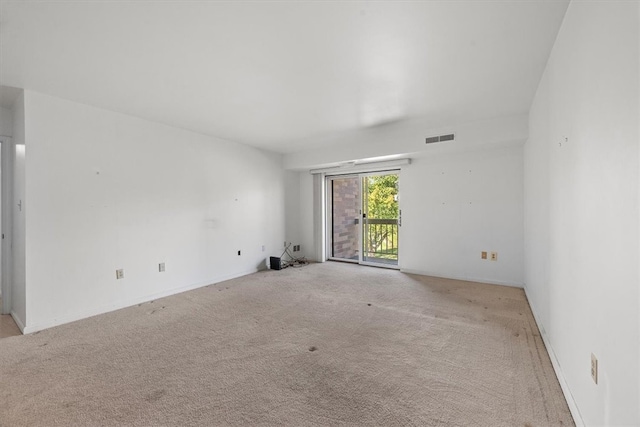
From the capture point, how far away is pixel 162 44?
6.49 feet

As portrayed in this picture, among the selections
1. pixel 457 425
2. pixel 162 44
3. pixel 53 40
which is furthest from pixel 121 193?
pixel 457 425

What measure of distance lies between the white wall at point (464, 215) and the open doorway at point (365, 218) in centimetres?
35

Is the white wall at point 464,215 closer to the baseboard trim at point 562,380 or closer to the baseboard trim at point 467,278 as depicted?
the baseboard trim at point 467,278

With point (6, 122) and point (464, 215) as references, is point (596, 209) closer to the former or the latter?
point (464, 215)

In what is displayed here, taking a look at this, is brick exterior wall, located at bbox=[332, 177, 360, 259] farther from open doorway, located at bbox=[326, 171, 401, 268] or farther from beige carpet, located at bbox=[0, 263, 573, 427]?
beige carpet, located at bbox=[0, 263, 573, 427]

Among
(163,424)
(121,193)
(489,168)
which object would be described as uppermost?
(489,168)

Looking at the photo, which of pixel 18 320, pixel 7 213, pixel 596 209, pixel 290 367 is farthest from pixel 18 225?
pixel 596 209

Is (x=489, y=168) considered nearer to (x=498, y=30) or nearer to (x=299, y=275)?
(x=498, y=30)

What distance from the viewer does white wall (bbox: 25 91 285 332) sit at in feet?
9.08

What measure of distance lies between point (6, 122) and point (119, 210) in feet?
4.77

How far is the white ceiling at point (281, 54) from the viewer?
1.66m

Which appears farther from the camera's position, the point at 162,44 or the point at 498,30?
the point at 162,44

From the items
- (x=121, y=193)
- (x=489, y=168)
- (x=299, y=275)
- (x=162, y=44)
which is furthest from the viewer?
(x=299, y=275)

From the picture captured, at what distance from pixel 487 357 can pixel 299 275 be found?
3123 mm
